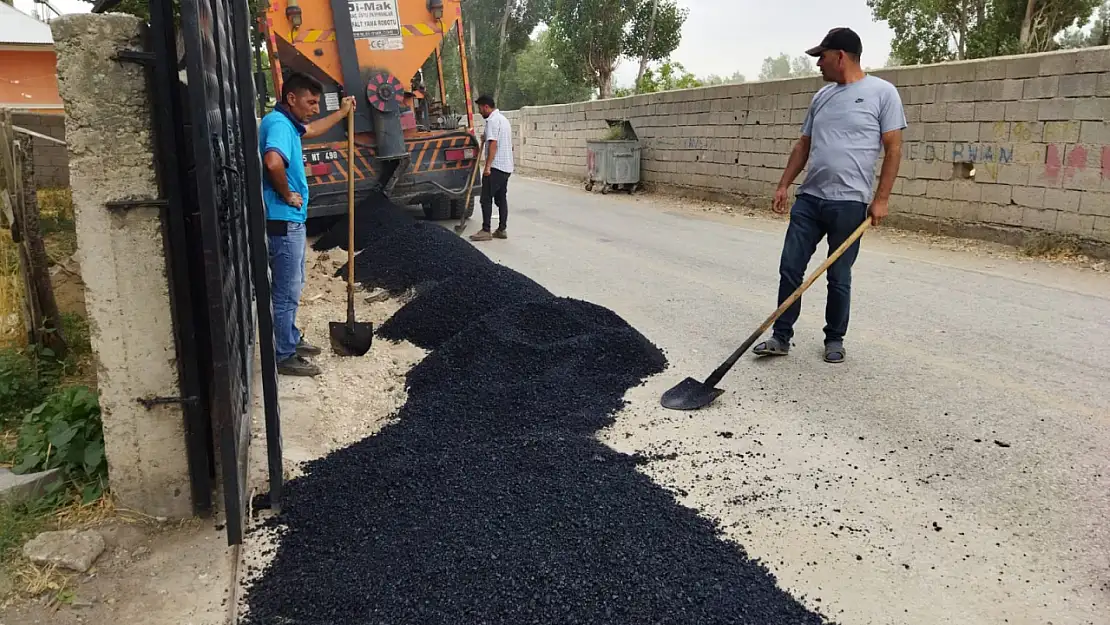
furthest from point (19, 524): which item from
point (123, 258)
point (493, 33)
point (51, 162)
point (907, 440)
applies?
point (493, 33)

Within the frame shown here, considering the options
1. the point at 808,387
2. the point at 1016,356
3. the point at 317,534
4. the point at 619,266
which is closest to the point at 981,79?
the point at 619,266

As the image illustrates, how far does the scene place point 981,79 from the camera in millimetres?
8711

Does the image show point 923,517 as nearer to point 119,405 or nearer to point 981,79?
point 119,405

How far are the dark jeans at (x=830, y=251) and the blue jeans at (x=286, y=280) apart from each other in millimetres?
2818

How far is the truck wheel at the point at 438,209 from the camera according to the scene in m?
10.6

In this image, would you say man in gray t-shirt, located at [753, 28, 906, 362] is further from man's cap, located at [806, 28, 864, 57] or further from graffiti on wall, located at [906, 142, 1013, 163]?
graffiti on wall, located at [906, 142, 1013, 163]

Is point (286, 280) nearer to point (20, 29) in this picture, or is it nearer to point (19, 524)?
point (19, 524)

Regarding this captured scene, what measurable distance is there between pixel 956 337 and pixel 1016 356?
446 millimetres

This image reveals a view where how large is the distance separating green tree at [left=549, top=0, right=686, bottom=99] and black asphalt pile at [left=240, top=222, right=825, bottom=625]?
25219 millimetres

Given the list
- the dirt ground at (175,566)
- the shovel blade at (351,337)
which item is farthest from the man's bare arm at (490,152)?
the dirt ground at (175,566)

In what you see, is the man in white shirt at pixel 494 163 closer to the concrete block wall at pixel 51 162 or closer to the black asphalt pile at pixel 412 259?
the black asphalt pile at pixel 412 259

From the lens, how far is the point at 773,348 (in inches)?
184

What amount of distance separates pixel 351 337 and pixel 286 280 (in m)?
0.62

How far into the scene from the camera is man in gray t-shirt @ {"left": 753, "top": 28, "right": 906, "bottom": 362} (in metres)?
4.30
